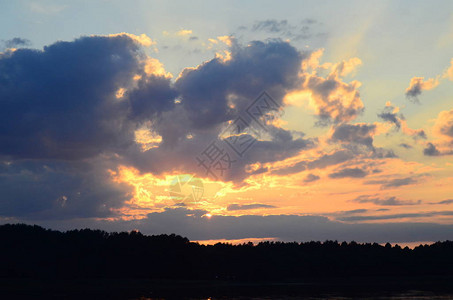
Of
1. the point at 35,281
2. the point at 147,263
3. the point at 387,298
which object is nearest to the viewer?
the point at 387,298

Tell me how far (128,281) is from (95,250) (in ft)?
84.5

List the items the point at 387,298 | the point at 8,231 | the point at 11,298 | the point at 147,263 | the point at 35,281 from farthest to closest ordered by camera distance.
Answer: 1. the point at 8,231
2. the point at 147,263
3. the point at 35,281
4. the point at 387,298
5. the point at 11,298

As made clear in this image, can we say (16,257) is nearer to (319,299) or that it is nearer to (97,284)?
(97,284)

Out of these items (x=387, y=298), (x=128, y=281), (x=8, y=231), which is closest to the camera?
(x=387, y=298)

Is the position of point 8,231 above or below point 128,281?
above

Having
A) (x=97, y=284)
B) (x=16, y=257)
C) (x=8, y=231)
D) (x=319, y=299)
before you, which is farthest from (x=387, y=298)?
(x=8, y=231)

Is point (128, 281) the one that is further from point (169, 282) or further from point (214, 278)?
point (214, 278)

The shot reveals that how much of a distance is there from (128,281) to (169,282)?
16.1m

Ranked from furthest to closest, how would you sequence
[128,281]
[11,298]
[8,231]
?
1. [8,231]
2. [128,281]
3. [11,298]

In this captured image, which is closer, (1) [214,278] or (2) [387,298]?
(2) [387,298]

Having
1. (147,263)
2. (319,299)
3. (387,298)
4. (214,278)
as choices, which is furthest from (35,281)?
(387,298)

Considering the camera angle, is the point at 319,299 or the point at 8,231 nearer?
the point at 319,299

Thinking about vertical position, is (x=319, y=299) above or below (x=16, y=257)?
below

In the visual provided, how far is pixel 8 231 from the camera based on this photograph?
A: 647 feet
